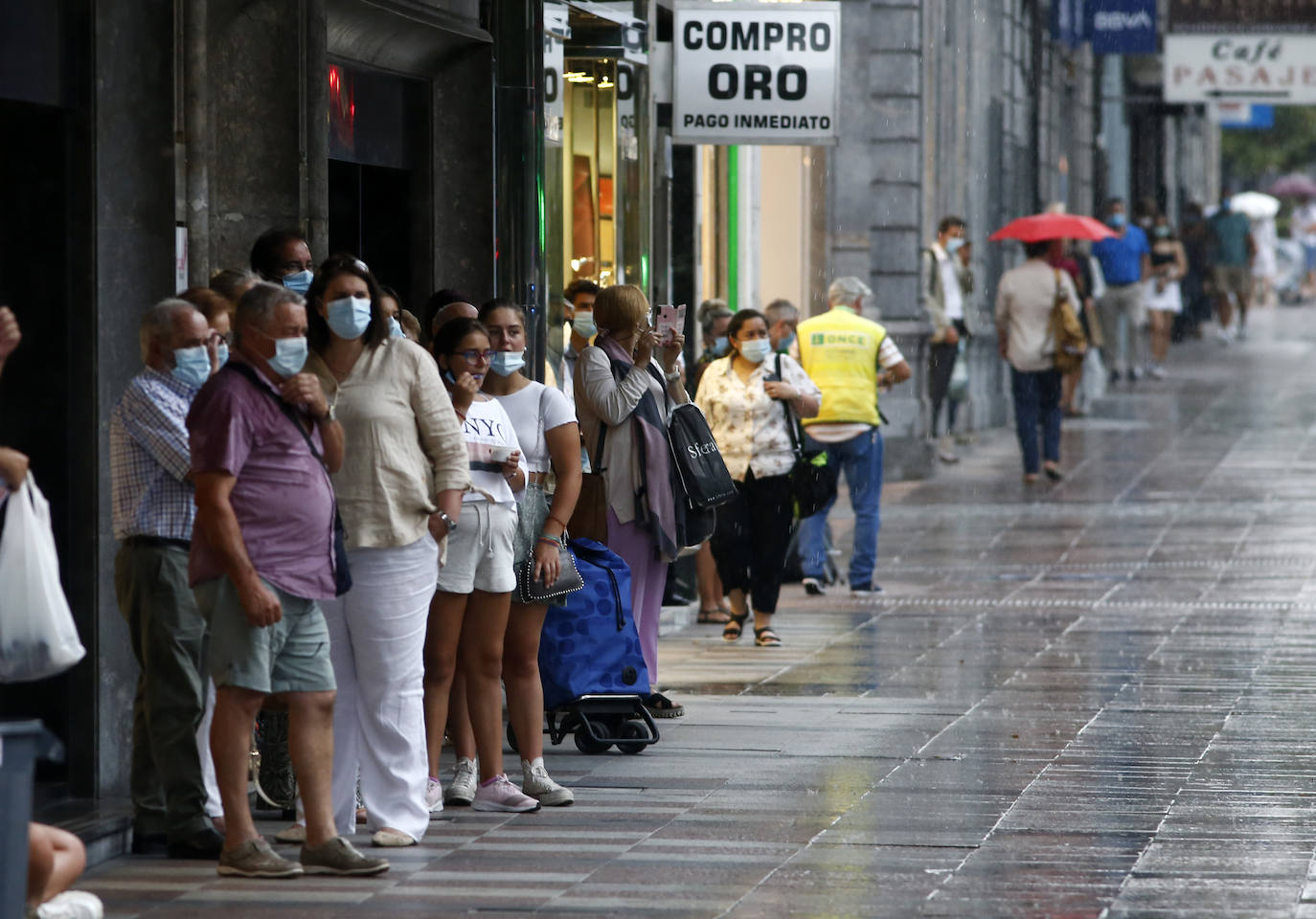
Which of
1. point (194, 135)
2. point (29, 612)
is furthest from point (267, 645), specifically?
point (194, 135)

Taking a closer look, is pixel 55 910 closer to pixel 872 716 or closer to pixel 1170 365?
pixel 872 716

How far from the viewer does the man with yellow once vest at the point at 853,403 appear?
14766mm

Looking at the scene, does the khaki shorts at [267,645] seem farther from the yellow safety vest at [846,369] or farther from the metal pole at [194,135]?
the yellow safety vest at [846,369]

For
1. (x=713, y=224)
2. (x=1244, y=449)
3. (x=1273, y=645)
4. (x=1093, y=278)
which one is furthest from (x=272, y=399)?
(x=1093, y=278)

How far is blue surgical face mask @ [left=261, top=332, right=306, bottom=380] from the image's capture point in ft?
22.9

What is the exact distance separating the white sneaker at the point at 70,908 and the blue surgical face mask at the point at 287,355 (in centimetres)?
154

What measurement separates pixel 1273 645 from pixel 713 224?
23.6 feet

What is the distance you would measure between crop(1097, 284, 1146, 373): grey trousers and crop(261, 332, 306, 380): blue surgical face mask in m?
23.8

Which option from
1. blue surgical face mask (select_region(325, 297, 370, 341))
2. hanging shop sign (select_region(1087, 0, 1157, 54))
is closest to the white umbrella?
hanging shop sign (select_region(1087, 0, 1157, 54))

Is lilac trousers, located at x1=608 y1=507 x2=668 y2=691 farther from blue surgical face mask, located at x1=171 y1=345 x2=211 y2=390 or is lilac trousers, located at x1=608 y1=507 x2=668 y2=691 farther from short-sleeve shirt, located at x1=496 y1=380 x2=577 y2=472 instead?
blue surgical face mask, located at x1=171 y1=345 x2=211 y2=390

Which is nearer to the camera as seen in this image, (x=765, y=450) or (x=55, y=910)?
(x=55, y=910)

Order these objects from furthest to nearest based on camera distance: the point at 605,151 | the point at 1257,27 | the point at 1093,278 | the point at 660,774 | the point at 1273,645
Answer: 1. the point at 1257,27
2. the point at 1093,278
3. the point at 605,151
4. the point at 1273,645
5. the point at 660,774

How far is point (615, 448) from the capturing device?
32.1ft

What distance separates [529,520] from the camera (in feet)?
28.2
